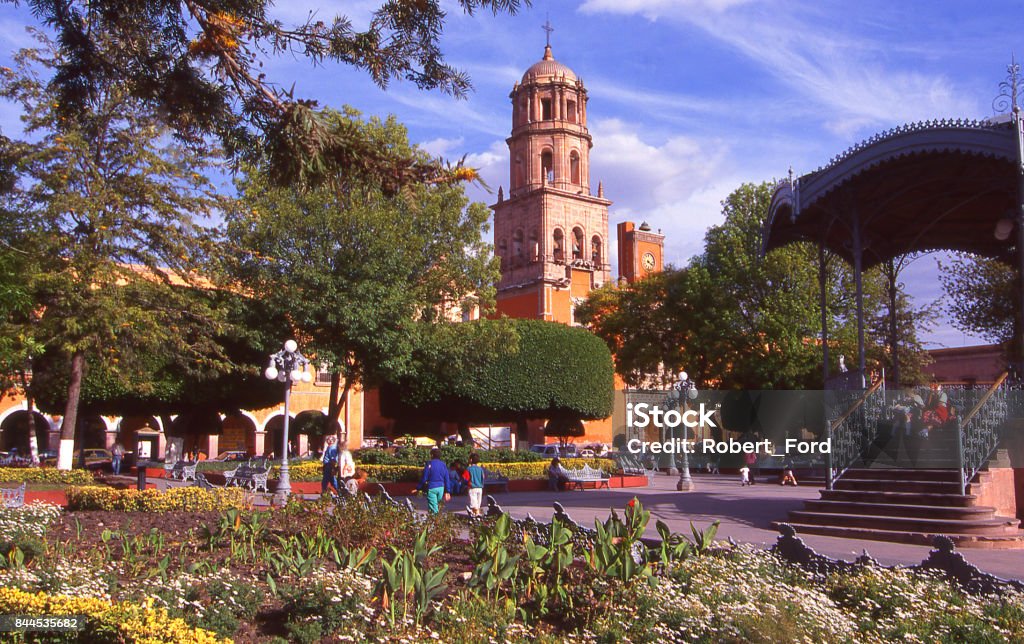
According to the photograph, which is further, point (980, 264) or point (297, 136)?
Result: point (980, 264)

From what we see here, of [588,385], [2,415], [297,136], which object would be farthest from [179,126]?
[2,415]

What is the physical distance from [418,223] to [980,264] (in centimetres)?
1744

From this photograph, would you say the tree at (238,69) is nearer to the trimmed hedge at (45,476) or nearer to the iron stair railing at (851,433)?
the iron stair railing at (851,433)

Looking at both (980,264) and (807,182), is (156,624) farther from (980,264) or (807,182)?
(980,264)

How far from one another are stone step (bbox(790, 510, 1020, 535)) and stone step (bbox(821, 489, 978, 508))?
0.33 metres

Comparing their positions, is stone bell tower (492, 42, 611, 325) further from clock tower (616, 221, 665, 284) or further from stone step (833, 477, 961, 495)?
stone step (833, 477, 961, 495)

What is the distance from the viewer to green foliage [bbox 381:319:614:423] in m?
33.8

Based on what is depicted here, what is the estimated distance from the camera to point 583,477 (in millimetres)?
25688

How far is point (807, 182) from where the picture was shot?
15.3 metres

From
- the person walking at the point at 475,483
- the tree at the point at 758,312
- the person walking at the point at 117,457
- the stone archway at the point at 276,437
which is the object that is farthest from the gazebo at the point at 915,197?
the stone archway at the point at 276,437

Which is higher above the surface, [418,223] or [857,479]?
[418,223]

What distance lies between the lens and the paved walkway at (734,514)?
1082cm

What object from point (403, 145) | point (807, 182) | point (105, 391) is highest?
point (403, 145)

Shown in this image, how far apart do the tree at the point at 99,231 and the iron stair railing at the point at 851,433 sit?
14506 mm
